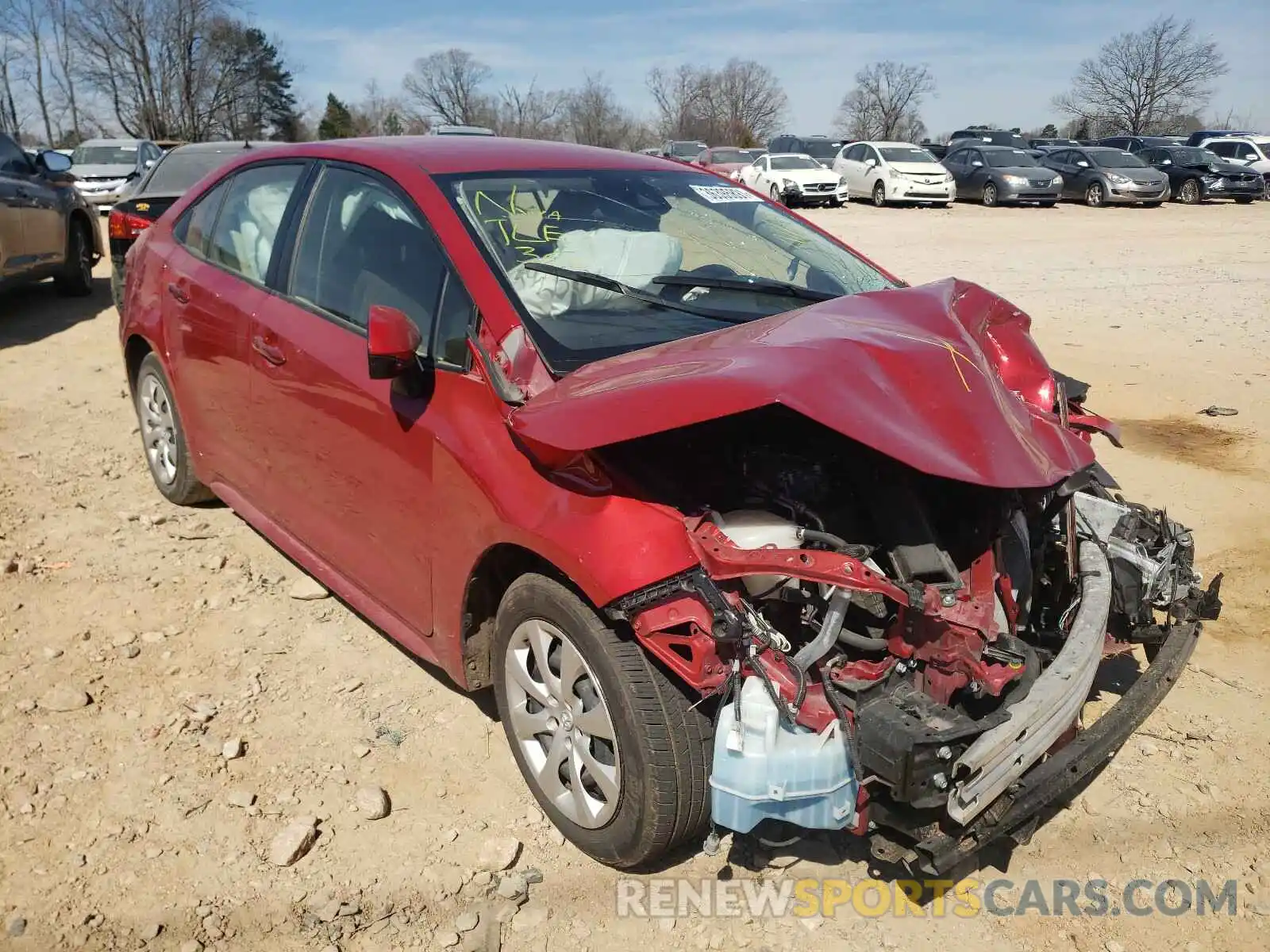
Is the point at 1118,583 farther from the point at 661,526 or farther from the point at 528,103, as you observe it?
the point at 528,103

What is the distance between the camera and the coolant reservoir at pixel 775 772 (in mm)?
2211

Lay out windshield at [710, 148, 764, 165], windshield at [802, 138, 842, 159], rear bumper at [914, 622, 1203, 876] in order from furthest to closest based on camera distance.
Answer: windshield at [802, 138, 842, 159] → windshield at [710, 148, 764, 165] → rear bumper at [914, 622, 1203, 876]

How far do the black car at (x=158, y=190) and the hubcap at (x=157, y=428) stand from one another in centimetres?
286

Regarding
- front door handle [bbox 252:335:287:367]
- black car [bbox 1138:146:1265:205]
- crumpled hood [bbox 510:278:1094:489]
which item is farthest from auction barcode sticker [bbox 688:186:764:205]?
black car [bbox 1138:146:1265:205]

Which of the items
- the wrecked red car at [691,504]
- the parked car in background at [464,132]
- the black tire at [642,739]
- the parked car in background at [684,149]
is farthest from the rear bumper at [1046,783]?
the parked car in background at [684,149]

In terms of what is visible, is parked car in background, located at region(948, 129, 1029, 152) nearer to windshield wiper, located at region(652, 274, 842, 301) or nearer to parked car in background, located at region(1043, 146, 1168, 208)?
parked car in background, located at region(1043, 146, 1168, 208)

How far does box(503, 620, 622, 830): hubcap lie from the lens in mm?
2536

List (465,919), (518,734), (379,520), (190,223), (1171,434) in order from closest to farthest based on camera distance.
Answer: (465,919), (518,734), (379,520), (190,223), (1171,434)

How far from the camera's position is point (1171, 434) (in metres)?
6.03

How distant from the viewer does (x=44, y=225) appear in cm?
963

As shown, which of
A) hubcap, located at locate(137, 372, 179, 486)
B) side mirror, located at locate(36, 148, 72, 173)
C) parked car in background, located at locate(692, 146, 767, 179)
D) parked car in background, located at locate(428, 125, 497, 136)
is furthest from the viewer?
parked car in background, located at locate(692, 146, 767, 179)

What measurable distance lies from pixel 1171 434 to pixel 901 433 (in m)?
4.62

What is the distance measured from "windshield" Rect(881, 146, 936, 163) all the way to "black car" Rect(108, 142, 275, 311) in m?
18.5

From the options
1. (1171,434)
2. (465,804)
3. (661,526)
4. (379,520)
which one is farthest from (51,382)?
(1171,434)
